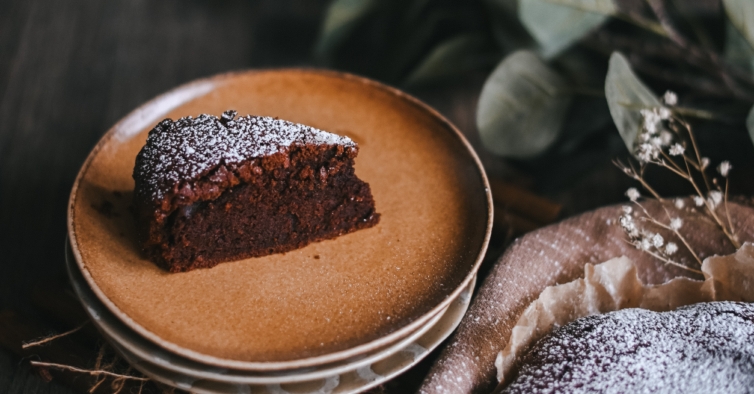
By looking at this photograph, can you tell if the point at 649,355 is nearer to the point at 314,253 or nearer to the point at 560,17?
the point at 314,253

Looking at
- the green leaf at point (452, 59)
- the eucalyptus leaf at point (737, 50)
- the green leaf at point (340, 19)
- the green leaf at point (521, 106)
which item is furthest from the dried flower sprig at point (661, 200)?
the green leaf at point (340, 19)

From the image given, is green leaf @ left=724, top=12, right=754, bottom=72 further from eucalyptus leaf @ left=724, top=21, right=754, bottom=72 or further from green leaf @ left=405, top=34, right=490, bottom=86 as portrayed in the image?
green leaf @ left=405, top=34, right=490, bottom=86

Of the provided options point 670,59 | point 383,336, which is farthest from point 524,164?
point 383,336

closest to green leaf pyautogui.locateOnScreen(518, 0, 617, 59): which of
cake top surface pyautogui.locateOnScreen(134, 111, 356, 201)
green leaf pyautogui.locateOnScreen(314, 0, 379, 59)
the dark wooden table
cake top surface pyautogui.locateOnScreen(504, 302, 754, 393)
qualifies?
the dark wooden table

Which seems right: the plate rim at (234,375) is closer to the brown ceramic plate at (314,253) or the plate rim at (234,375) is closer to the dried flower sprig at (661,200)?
the brown ceramic plate at (314,253)

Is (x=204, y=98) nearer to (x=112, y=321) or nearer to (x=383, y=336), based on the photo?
(x=112, y=321)

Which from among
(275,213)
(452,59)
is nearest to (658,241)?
(275,213)
